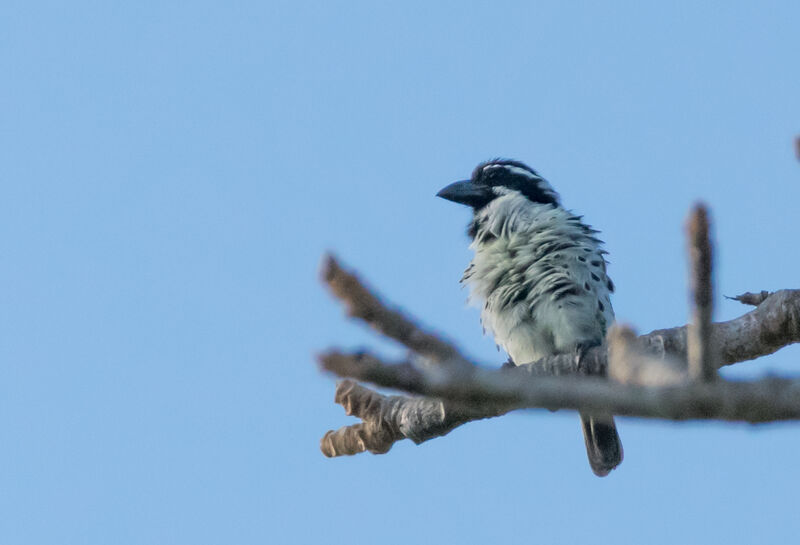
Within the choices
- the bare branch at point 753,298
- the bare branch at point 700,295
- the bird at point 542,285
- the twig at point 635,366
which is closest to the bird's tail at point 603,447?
the bird at point 542,285

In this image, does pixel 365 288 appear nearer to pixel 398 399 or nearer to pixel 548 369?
pixel 548 369

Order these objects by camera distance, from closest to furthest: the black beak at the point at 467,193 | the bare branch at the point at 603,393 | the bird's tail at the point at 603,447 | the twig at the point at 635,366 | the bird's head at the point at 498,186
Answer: the bare branch at the point at 603,393
the twig at the point at 635,366
the bird's tail at the point at 603,447
the bird's head at the point at 498,186
the black beak at the point at 467,193

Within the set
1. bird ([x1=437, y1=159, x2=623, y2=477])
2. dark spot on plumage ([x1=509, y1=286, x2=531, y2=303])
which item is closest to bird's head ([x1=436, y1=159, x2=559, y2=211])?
bird ([x1=437, y1=159, x2=623, y2=477])

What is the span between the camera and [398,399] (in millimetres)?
6137

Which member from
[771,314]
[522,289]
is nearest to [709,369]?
[771,314]

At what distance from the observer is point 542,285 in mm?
7273

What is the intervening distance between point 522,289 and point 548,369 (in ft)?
6.23

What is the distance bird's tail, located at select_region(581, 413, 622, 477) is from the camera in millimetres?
7602

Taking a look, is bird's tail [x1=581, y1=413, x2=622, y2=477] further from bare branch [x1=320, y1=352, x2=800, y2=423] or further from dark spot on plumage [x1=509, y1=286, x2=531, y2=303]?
bare branch [x1=320, y1=352, x2=800, y2=423]

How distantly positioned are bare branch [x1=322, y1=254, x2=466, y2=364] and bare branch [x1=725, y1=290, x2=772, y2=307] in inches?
169

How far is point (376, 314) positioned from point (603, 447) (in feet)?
19.1

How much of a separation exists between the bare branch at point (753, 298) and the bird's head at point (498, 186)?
256 centimetres

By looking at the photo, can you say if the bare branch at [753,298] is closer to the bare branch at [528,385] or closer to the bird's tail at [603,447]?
the bird's tail at [603,447]

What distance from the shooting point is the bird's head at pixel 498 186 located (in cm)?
859
